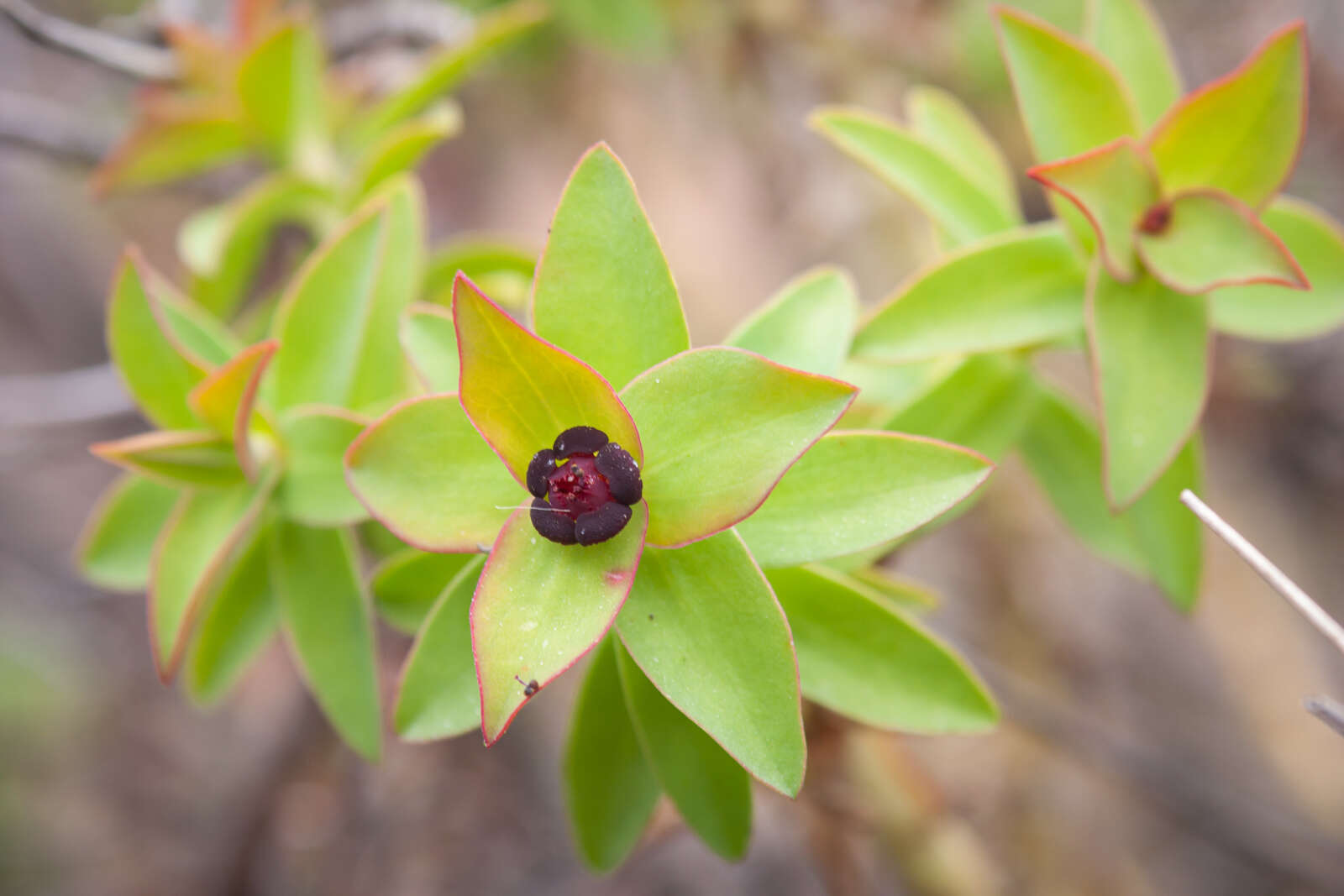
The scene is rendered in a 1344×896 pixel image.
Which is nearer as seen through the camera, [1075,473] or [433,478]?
[433,478]

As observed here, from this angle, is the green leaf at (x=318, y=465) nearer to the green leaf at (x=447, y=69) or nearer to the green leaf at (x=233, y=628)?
the green leaf at (x=233, y=628)

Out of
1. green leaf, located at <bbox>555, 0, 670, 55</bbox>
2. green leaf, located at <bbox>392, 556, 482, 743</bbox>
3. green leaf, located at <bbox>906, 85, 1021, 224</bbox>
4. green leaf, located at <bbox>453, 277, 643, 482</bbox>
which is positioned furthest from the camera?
green leaf, located at <bbox>555, 0, 670, 55</bbox>

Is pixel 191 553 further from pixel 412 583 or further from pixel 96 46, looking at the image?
pixel 96 46

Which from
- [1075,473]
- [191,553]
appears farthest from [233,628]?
[1075,473]

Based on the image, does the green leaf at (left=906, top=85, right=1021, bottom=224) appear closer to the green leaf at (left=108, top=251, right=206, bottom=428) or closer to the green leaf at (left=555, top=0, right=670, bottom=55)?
the green leaf at (left=108, top=251, right=206, bottom=428)

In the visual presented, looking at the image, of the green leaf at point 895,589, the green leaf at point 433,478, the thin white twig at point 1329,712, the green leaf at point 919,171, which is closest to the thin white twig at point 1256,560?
the thin white twig at point 1329,712

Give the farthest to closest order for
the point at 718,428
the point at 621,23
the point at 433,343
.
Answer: the point at 621,23 → the point at 433,343 → the point at 718,428

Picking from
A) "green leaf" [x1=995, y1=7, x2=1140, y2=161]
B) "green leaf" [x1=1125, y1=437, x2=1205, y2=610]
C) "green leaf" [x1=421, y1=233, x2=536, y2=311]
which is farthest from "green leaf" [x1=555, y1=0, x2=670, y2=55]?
"green leaf" [x1=1125, y1=437, x2=1205, y2=610]
